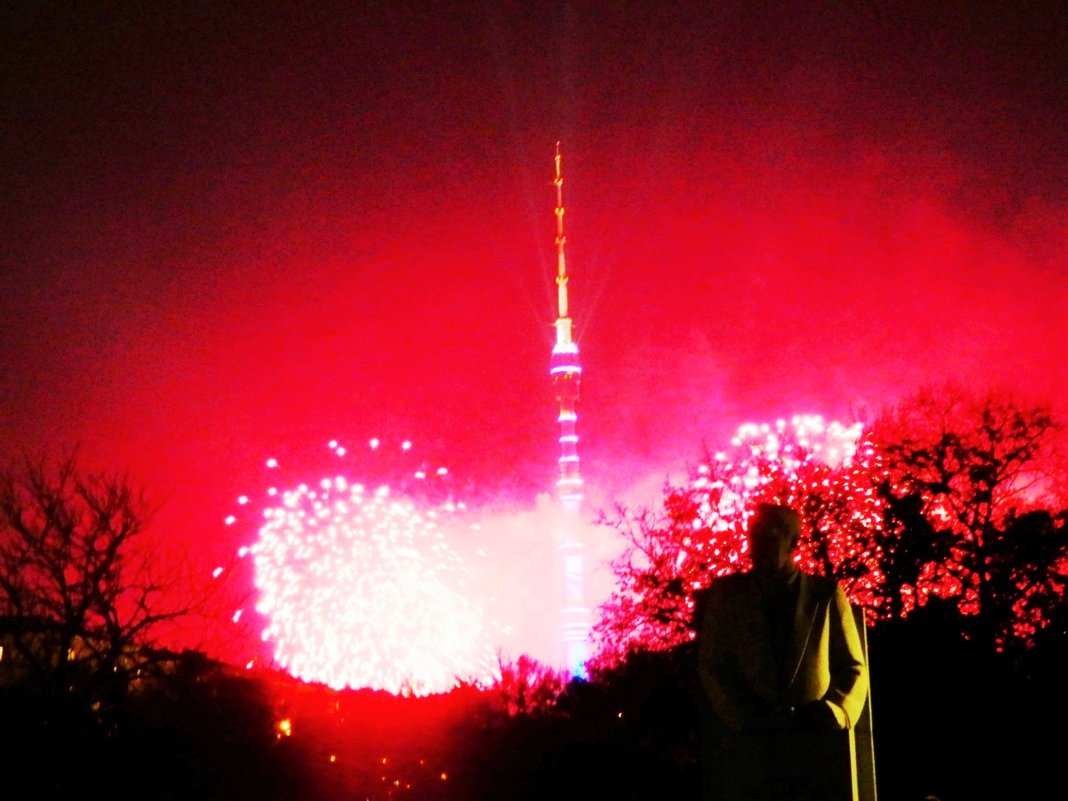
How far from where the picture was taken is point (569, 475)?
111750 millimetres

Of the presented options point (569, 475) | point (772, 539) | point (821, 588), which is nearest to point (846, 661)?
point (821, 588)

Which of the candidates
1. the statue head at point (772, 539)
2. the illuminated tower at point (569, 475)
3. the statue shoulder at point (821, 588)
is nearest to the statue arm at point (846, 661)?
the statue shoulder at point (821, 588)

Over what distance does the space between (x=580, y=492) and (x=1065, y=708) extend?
304ft

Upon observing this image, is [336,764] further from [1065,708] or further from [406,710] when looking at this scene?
[1065,708]

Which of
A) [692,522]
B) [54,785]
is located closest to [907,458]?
[692,522]

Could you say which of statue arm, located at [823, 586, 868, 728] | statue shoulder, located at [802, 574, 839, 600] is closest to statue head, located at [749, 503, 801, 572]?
statue shoulder, located at [802, 574, 839, 600]

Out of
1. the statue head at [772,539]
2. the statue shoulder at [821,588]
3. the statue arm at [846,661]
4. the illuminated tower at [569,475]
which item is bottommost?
the statue arm at [846,661]

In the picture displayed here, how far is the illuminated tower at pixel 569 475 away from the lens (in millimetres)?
109188

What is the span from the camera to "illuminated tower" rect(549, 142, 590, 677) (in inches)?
4299

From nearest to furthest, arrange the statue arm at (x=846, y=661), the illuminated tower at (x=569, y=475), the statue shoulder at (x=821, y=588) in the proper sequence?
the statue arm at (x=846, y=661) → the statue shoulder at (x=821, y=588) → the illuminated tower at (x=569, y=475)

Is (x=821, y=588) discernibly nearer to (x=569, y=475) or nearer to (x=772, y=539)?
(x=772, y=539)

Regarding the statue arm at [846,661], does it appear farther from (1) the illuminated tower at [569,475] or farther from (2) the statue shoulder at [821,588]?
(1) the illuminated tower at [569,475]

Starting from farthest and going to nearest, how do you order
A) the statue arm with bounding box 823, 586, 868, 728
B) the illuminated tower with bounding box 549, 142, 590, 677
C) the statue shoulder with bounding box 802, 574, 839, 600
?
the illuminated tower with bounding box 549, 142, 590, 677 → the statue shoulder with bounding box 802, 574, 839, 600 → the statue arm with bounding box 823, 586, 868, 728

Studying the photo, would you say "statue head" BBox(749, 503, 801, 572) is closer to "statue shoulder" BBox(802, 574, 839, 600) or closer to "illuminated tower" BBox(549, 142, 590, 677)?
"statue shoulder" BBox(802, 574, 839, 600)
